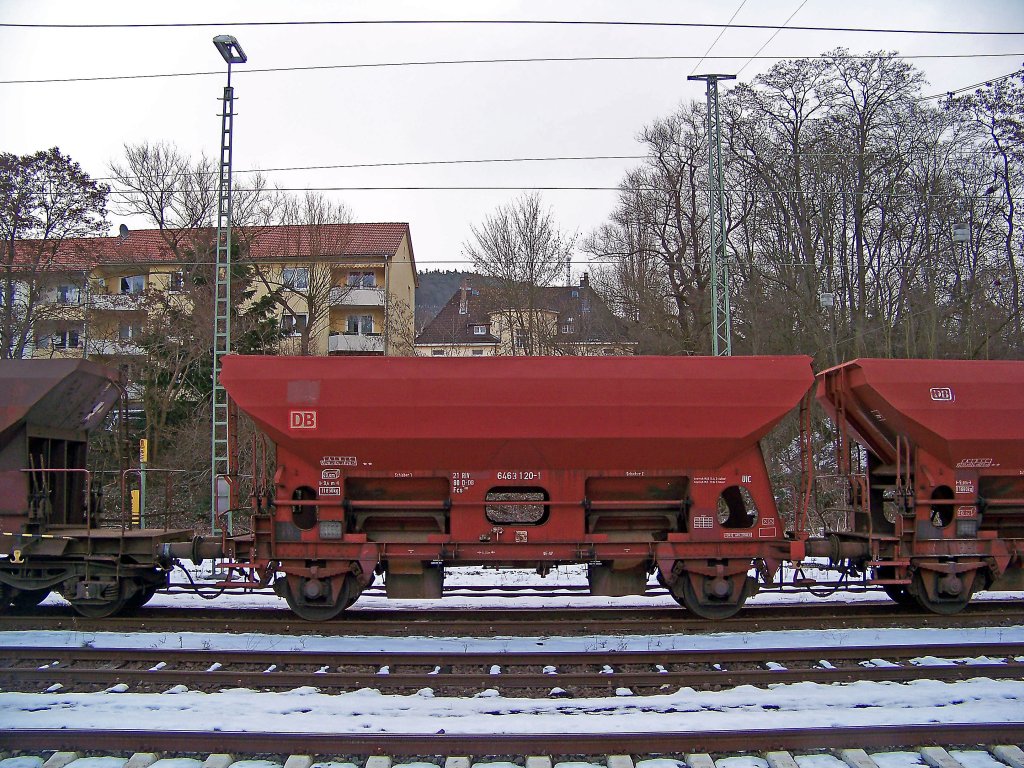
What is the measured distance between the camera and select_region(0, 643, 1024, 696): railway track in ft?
24.3

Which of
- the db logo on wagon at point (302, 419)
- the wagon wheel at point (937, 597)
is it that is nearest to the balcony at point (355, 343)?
the db logo on wagon at point (302, 419)

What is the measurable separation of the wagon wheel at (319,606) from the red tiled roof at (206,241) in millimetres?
21808

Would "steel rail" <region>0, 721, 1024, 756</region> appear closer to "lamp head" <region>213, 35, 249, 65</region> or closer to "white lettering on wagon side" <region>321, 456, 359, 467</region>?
"white lettering on wagon side" <region>321, 456, 359, 467</region>

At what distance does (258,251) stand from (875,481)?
29071mm

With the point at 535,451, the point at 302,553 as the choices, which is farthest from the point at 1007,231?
the point at 302,553

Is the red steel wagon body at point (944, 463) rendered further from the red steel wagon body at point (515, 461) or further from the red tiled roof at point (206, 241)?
the red tiled roof at point (206, 241)

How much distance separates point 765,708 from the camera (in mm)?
6734

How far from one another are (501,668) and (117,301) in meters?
26.1

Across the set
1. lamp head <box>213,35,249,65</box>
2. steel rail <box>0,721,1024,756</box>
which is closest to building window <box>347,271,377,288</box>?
lamp head <box>213,35,249,65</box>

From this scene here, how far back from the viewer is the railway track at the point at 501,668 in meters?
7.42

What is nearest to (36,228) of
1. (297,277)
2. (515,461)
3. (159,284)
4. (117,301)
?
(117,301)

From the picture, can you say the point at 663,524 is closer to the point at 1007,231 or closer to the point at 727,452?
the point at 727,452

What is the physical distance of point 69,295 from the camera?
30875 millimetres

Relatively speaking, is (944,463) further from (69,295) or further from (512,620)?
(69,295)
